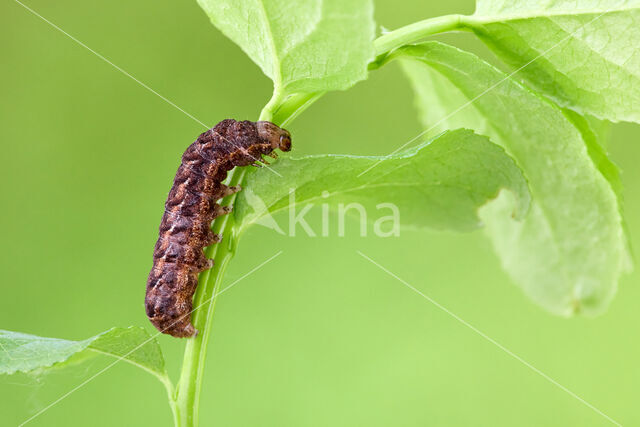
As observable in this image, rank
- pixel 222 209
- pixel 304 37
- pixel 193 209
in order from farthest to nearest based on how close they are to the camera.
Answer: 1. pixel 193 209
2. pixel 222 209
3. pixel 304 37

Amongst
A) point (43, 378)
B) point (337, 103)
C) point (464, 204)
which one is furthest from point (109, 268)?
point (464, 204)

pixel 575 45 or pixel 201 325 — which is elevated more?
pixel 575 45

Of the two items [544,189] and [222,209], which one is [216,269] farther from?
[544,189]

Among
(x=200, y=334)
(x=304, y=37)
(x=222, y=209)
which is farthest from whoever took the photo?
(x=222, y=209)

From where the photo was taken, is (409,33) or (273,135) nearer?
(409,33)

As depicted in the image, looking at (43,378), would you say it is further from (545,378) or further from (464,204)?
(545,378)

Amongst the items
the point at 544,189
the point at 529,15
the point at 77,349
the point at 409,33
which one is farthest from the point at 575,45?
the point at 77,349

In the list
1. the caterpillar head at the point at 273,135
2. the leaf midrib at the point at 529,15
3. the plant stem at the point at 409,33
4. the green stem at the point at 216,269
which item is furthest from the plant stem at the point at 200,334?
the leaf midrib at the point at 529,15

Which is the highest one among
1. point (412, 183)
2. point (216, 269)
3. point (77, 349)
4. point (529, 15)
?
point (529, 15)
